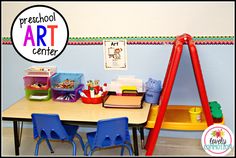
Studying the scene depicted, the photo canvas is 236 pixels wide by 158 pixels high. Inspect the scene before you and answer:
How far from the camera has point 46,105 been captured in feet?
9.45

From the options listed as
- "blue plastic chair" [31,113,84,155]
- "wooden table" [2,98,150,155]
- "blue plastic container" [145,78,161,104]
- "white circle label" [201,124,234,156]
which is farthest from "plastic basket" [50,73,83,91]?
"white circle label" [201,124,234,156]

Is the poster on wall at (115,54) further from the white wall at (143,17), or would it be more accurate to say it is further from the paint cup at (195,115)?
the paint cup at (195,115)

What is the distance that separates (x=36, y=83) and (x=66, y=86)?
319 mm

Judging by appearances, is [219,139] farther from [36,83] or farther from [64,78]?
[36,83]

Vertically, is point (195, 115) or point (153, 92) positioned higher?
point (153, 92)

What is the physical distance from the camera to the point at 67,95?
9.92 ft

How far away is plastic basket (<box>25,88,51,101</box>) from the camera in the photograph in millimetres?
3008

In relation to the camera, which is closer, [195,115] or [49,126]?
[49,126]

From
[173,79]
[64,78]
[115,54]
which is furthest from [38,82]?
[173,79]

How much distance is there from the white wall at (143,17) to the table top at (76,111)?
2.09ft

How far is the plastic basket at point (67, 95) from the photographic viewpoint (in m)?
2.96

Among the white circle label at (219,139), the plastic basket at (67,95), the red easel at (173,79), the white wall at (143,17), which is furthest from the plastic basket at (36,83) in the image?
the white circle label at (219,139)

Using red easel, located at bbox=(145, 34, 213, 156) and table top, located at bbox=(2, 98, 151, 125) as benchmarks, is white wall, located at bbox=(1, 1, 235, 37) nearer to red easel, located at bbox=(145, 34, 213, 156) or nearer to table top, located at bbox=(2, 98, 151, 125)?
red easel, located at bbox=(145, 34, 213, 156)

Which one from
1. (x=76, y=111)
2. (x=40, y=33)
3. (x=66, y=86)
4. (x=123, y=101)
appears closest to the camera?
(x=76, y=111)
